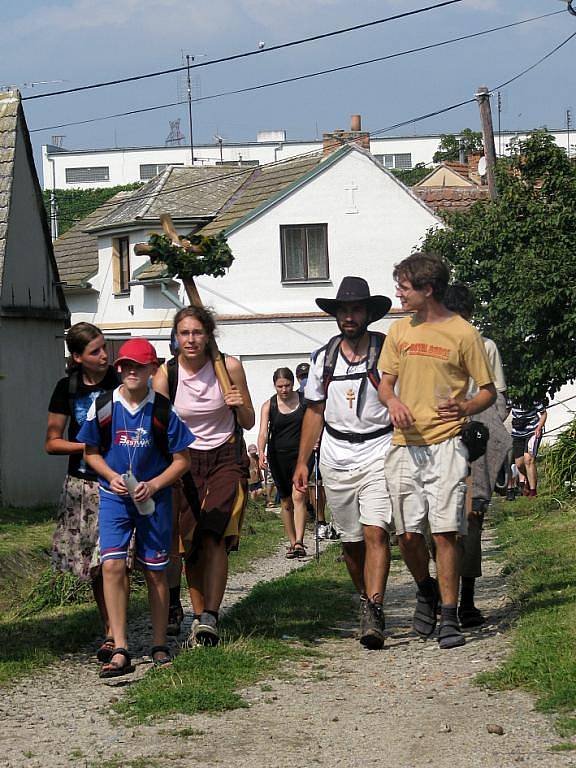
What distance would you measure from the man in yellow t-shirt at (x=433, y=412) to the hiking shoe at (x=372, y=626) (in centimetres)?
35

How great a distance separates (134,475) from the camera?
24.0 ft

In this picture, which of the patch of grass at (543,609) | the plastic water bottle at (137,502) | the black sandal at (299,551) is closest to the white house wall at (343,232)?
the patch of grass at (543,609)

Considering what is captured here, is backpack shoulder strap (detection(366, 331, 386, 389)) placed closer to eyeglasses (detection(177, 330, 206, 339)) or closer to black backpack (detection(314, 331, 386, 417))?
black backpack (detection(314, 331, 386, 417))

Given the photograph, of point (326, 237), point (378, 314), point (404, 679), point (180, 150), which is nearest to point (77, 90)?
point (326, 237)

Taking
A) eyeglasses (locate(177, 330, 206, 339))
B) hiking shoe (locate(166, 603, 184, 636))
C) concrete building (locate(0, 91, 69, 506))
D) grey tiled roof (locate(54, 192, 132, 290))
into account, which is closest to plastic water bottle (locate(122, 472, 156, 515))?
eyeglasses (locate(177, 330, 206, 339))

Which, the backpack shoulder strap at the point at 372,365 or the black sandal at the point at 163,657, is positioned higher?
the backpack shoulder strap at the point at 372,365

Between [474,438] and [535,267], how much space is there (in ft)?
29.9

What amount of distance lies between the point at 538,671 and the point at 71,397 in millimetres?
3174

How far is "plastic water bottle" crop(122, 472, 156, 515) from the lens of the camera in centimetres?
719

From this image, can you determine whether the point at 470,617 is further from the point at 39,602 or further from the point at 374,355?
the point at 39,602

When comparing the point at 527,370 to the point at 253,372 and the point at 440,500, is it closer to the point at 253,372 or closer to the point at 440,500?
the point at 440,500

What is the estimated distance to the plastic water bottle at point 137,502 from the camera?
7191mm

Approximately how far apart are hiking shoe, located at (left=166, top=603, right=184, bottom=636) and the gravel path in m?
0.70

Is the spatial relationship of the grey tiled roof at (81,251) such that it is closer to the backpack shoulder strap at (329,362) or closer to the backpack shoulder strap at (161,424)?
the backpack shoulder strap at (329,362)
